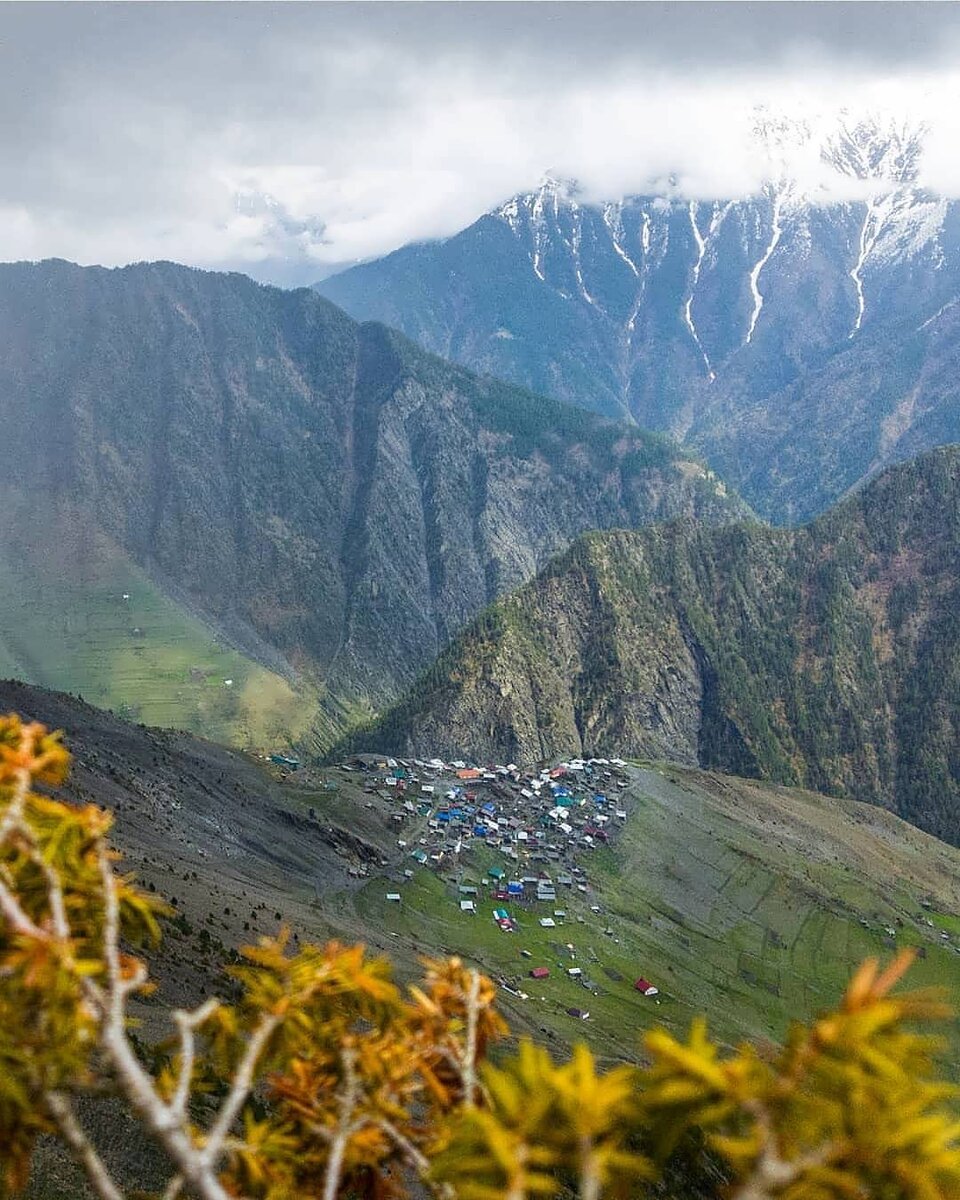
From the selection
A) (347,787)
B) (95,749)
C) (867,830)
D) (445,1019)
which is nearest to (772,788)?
(867,830)

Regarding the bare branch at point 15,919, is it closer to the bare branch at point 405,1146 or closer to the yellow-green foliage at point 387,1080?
the yellow-green foliage at point 387,1080

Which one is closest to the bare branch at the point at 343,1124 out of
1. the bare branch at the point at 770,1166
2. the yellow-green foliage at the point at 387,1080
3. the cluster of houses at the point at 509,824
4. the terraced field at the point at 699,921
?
the yellow-green foliage at the point at 387,1080

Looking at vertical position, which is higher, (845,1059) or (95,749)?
(845,1059)

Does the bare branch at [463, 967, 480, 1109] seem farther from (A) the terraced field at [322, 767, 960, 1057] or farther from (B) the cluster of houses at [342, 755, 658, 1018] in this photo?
(B) the cluster of houses at [342, 755, 658, 1018]

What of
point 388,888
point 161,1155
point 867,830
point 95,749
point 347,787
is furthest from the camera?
point 867,830

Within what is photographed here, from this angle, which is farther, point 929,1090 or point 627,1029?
point 627,1029

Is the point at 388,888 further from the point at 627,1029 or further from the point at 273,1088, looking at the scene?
the point at 273,1088
